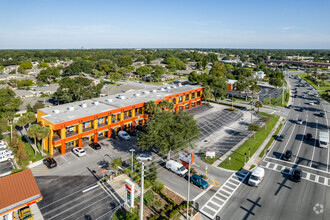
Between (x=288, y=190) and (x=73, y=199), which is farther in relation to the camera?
(x=288, y=190)

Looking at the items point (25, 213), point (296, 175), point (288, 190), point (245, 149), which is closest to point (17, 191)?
point (25, 213)

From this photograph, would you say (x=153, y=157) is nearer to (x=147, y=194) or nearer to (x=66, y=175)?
(x=147, y=194)

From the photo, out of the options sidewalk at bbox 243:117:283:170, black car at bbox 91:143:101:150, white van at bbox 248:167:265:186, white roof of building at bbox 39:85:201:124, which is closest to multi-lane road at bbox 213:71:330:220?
white van at bbox 248:167:265:186

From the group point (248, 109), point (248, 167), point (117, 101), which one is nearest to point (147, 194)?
point (248, 167)

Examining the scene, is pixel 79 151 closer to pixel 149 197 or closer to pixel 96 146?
pixel 96 146

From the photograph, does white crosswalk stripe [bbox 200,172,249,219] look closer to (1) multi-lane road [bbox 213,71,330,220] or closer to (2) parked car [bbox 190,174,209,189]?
(1) multi-lane road [bbox 213,71,330,220]

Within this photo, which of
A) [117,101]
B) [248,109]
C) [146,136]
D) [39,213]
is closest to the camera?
[39,213]
